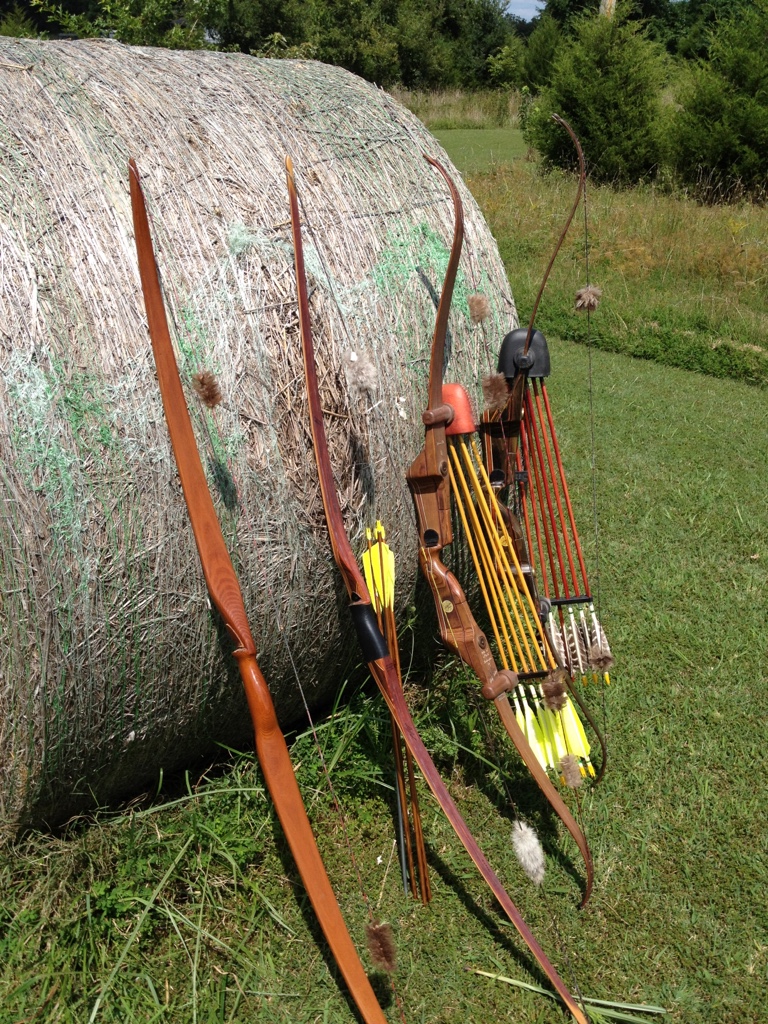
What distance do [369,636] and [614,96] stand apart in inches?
452

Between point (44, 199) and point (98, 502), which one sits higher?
point (44, 199)

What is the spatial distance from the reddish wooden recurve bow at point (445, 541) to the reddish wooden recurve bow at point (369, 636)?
11.5 inches

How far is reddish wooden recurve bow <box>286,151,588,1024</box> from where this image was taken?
228 centimetres

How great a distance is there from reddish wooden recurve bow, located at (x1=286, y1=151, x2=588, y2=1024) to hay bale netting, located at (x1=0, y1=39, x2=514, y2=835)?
3.3 inches

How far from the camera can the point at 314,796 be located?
287 centimetres

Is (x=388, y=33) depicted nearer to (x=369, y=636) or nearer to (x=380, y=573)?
(x=380, y=573)

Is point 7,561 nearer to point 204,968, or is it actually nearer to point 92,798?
point 92,798

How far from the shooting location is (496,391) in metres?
2.92

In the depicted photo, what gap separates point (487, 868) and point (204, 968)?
77 centimetres

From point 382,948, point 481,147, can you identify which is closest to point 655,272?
point 382,948

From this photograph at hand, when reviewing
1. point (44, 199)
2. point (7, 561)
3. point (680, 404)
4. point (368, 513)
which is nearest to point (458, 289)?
point (368, 513)

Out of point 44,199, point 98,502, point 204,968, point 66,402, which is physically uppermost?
point 44,199

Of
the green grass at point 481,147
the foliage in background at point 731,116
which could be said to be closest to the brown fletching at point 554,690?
the foliage in background at point 731,116

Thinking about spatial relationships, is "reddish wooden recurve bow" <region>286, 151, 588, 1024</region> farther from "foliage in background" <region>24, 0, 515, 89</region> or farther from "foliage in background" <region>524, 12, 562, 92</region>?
"foliage in background" <region>524, 12, 562, 92</region>
